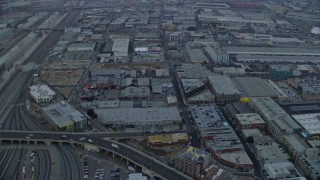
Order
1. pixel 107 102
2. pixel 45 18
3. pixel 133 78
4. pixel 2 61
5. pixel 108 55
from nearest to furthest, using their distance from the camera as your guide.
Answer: pixel 107 102, pixel 133 78, pixel 2 61, pixel 108 55, pixel 45 18

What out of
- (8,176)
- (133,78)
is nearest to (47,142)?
(8,176)

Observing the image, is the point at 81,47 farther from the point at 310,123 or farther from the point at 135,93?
the point at 310,123

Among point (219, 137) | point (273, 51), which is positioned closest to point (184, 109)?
point (219, 137)

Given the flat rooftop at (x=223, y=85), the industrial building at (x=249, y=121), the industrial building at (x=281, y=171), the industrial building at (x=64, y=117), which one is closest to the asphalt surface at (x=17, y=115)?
the industrial building at (x=64, y=117)

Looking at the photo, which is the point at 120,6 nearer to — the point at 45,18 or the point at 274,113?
the point at 45,18

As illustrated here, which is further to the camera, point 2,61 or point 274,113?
point 2,61
